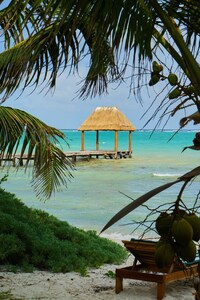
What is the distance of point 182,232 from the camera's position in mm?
1082

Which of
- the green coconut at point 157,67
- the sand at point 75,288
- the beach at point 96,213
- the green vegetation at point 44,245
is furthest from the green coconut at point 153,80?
the green vegetation at point 44,245

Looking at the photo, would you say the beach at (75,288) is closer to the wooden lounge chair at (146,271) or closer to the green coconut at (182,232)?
the wooden lounge chair at (146,271)

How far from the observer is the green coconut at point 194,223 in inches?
43.8

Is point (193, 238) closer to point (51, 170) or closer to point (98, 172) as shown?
point (51, 170)

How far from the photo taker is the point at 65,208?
60.0 ft

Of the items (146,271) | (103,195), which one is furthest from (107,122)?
(146,271)

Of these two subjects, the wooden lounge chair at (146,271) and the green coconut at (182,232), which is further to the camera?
the wooden lounge chair at (146,271)

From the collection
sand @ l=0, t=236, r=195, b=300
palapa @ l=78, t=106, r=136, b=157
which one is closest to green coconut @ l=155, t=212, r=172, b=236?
sand @ l=0, t=236, r=195, b=300

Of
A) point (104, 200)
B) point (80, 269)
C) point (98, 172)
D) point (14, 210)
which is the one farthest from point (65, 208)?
point (98, 172)

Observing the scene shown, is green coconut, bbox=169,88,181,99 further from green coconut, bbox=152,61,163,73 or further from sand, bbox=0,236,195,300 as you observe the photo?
sand, bbox=0,236,195,300

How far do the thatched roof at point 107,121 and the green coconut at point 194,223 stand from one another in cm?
3462

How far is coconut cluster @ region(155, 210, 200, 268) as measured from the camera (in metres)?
1.09

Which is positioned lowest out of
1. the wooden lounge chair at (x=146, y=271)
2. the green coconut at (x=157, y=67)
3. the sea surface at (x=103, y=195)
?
the sea surface at (x=103, y=195)

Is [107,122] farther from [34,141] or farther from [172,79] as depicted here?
[172,79]
